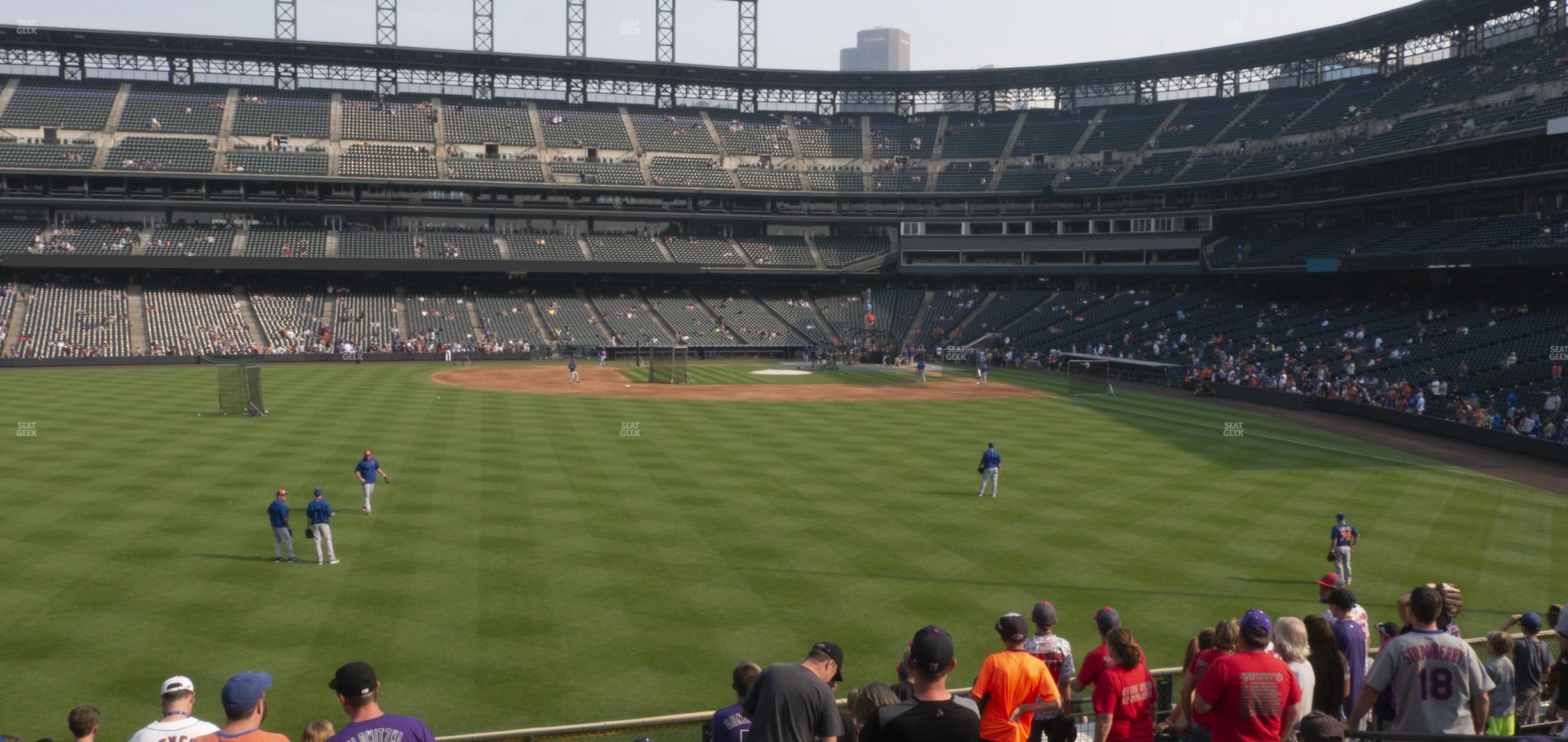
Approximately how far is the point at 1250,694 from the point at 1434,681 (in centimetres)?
159

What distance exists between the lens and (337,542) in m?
21.2

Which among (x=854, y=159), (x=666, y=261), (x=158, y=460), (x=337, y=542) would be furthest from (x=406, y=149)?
(x=337, y=542)

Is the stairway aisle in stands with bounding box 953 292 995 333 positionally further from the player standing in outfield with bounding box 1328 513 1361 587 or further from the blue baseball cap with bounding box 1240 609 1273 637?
the blue baseball cap with bounding box 1240 609 1273 637

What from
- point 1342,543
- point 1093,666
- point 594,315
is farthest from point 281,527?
point 594,315

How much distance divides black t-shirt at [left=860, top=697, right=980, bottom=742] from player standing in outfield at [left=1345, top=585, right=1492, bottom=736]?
386cm

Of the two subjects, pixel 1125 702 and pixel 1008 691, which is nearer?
pixel 1008 691

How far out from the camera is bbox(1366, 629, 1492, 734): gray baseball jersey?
7555mm

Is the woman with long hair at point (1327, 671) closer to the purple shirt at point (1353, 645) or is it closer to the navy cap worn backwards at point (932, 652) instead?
the purple shirt at point (1353, 645)

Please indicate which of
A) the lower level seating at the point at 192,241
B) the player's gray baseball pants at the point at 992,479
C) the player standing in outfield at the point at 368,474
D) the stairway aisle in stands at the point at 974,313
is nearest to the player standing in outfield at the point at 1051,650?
the player's gray baseball pants at the point at 992,479

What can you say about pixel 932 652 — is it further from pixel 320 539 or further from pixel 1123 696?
pixel 320 539

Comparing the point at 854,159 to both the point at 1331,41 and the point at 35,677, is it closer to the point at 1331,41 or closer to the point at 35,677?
the point at 1331,41

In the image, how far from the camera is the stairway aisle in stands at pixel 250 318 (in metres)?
72.5

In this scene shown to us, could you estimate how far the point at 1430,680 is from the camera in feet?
25.0

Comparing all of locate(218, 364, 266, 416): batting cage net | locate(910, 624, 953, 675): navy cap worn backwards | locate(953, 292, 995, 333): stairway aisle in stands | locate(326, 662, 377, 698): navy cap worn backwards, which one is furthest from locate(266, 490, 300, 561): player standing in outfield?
locate(953, 292, 995, 333): stairway aisle in stands
